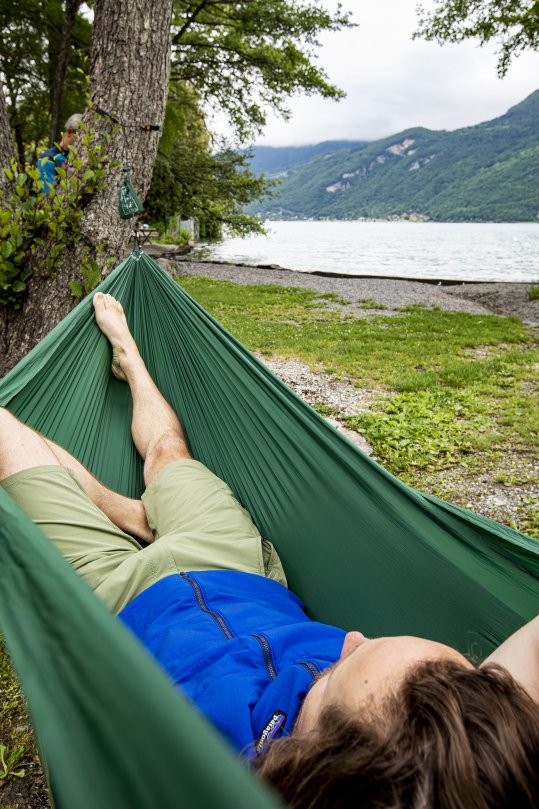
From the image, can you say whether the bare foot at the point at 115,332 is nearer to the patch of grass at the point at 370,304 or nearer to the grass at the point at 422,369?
the grass at the point at 422,369

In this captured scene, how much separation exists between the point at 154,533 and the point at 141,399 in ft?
1.59

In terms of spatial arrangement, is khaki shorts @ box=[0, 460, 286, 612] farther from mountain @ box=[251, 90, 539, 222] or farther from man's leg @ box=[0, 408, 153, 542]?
mountain @ box=[251, 90, 539, 222]

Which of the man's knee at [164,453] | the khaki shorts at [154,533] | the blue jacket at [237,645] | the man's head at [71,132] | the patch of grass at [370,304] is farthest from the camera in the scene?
the patch of grass at [370,304]

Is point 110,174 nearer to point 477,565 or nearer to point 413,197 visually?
point 477,565

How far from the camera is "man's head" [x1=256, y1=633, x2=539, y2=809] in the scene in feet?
1.82

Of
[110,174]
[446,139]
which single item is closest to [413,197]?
[446,139]

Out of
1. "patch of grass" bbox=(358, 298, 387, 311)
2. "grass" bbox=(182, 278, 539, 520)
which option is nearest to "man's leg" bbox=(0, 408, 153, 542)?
"grass" bbox=(182, 278, 539, 520)

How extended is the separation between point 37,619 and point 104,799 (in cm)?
19

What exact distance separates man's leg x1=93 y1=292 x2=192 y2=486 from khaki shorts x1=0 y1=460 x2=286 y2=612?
0.19 metres

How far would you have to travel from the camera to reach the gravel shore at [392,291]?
712 cm

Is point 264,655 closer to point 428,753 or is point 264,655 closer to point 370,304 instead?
point 428,753

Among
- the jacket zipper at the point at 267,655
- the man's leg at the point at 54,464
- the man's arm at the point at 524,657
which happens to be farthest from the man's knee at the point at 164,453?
the man's arm at the point at 524,657

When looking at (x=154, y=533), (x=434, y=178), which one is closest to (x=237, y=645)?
(x=154, y=533)

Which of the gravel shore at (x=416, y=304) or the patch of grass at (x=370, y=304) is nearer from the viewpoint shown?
the gravel shore at (x=416, y=304)
